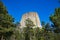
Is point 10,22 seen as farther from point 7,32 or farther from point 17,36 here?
point 17,36

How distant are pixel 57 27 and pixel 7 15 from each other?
771 cm

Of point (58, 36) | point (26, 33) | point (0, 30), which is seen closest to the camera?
point (0, 30)

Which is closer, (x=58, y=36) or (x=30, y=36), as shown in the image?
(x=58, y=36)

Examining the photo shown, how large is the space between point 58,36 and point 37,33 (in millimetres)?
21384

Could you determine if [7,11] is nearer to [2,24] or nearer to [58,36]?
[2,24]

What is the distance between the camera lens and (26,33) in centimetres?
4991

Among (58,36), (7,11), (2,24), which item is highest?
(7,11)

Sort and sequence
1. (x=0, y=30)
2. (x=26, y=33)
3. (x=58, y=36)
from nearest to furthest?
(x=0, y=30) < (x=58, y=36) < (x=26, y=33)

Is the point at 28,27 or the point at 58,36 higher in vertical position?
the point at 28,27

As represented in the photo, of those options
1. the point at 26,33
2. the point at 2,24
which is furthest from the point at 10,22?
the point at 26,33

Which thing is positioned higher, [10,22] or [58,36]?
[10,22]

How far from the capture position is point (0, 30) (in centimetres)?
2733

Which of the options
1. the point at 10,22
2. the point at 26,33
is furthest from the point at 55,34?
the point at 26,33

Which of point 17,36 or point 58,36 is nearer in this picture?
point 58,36
